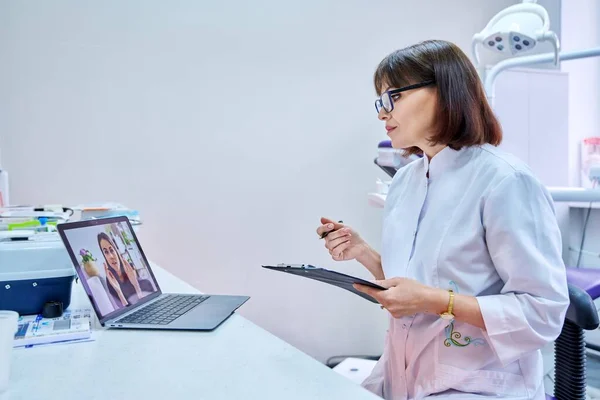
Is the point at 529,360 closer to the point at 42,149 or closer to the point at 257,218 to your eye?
the point at 257,218

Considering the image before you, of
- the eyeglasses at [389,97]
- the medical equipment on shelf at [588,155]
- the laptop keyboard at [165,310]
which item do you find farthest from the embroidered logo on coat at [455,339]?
the medical equipment on shelf at [588,155]

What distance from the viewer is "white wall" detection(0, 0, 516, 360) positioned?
87.9 inches

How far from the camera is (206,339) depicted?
2.99 feet

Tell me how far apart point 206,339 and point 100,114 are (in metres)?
1.68

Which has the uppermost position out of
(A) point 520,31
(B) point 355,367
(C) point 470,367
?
(A) point 520,31

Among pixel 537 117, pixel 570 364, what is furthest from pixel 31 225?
pixel 537 117

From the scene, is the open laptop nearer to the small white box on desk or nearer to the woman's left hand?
the woman's left hand

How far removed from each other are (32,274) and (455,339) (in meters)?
0.82

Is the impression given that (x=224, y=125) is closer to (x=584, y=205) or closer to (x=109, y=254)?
(x=109, y=254)

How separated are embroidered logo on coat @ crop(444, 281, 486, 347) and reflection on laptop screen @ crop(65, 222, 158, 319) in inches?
25.3

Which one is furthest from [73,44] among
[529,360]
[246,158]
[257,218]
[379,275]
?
[529,360]

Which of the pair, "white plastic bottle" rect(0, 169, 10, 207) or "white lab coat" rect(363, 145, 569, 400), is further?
"white plastic bottle" rect(0, 169, 10, 207)

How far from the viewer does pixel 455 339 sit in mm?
978

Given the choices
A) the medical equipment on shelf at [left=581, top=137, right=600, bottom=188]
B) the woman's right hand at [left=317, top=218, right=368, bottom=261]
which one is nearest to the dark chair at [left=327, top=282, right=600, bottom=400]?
the woman's right hand at [left=317, top=218, right=368, bottom=261]
